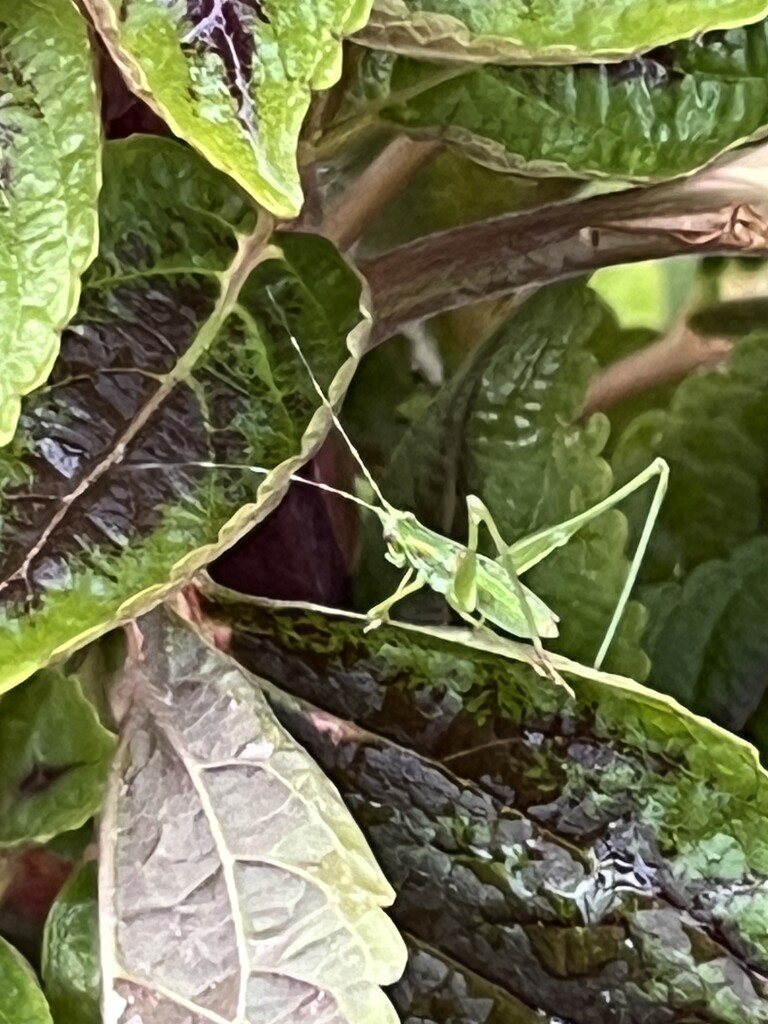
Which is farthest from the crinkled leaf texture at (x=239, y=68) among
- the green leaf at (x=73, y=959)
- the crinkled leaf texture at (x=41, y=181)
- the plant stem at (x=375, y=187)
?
the green leaf at (x=73, y=959)

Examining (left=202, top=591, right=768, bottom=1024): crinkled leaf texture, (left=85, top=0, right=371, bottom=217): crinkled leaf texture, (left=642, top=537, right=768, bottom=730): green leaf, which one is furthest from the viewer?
(left=642, top=537, right=768, bottom=730): green leaf

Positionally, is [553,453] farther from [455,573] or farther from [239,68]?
[239,68]

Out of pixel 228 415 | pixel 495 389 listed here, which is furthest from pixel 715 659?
pixel 228 415

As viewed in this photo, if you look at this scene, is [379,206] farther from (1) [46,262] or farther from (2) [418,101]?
(1) [46,262]

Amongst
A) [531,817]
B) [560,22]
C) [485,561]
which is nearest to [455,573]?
[485,561]

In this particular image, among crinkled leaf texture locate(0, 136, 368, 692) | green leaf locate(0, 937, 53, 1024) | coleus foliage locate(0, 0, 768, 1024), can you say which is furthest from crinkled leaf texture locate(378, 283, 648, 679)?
green leaf locate(0, 937, 53, 1024)

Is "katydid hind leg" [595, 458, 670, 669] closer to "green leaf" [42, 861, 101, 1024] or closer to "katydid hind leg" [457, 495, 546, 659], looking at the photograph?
"katydid hind leg" [457, 495, 546, 659]
